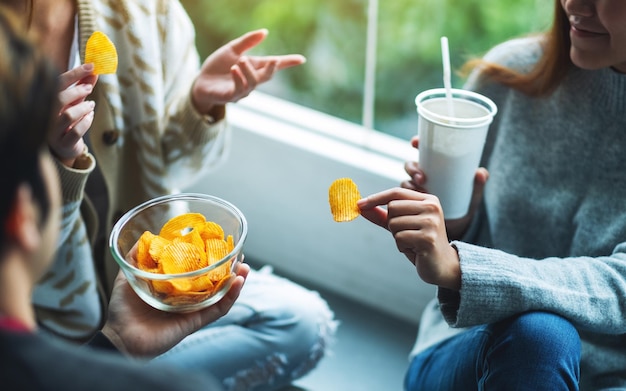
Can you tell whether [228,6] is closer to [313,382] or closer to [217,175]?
[217,175]

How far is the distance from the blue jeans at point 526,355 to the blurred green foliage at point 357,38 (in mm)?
815

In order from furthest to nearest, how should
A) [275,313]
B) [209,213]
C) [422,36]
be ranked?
1. [422,36]
2. [275,313]
3. [209,213]

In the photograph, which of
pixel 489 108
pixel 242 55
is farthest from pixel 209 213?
pixel 489 108

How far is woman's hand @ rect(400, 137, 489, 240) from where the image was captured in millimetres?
1184

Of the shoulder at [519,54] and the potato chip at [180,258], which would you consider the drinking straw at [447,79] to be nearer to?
the shoulder at [519,54]

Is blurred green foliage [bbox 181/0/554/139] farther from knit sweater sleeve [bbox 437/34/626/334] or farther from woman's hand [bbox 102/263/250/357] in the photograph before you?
woman's hand [bbox 102/263/250/357]

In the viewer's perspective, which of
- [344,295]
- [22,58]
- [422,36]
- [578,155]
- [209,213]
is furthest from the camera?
[422,36]

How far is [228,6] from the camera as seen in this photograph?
2.23 m

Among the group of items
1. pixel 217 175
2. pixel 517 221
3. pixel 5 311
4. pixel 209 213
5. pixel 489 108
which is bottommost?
pixel 217 175

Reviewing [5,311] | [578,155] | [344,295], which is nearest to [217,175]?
[344,295]

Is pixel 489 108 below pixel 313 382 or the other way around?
the other way around

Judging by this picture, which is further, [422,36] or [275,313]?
[422,36]

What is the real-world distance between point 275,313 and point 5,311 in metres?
0.86

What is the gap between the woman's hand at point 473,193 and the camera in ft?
3.88
